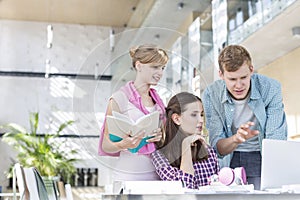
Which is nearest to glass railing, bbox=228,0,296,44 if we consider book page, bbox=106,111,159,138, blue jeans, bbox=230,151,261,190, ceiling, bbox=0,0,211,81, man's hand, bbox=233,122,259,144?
ceiling, bbox=0,0,211,81

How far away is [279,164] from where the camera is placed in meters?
1.57

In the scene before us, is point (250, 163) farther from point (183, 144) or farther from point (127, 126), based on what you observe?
point (127, 126)

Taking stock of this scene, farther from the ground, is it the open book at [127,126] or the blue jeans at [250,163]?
the open book at [127,126]

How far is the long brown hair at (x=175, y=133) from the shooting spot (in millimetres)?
1520

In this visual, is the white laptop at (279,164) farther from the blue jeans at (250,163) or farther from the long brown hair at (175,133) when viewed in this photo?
the blue jeans at (250,163)

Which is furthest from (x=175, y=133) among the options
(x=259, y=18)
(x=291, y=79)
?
(x=291, y=79)

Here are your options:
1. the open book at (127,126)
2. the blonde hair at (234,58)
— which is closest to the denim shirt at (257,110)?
the blonde hair at (234,58)

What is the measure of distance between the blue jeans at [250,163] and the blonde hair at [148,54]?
0.66 metres

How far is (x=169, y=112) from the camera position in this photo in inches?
60.8

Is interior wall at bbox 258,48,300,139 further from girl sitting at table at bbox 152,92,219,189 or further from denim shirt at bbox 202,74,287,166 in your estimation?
girl sitting at table at bbox 152,92,219,189

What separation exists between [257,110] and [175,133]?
0.56m

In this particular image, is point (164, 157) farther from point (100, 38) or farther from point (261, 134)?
point (100, 38)

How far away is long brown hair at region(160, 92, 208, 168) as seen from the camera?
1.52 metres

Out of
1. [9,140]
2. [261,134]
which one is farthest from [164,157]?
[9,140]
